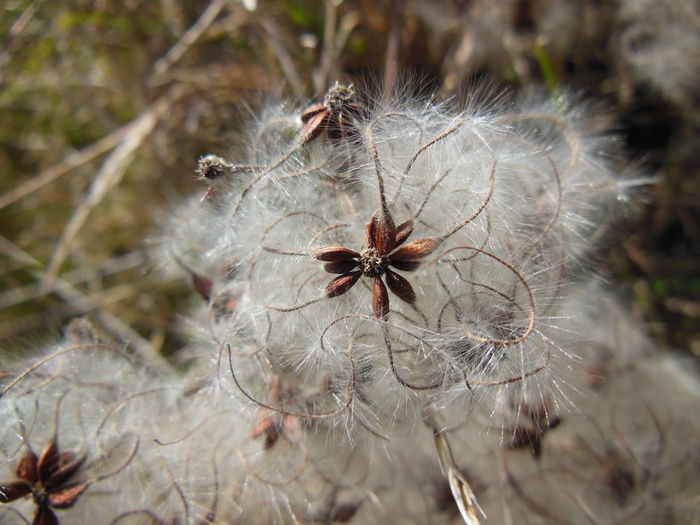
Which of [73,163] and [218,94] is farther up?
[218,94]

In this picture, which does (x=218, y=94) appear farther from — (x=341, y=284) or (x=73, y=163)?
(x=341, y=284)

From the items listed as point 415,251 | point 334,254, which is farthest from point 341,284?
point 415,251

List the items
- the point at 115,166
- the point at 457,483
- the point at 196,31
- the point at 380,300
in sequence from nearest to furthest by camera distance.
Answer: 1. the point at 380,300
2. the point at 457,483
3. the point at 196,31
4. the point at 115,166

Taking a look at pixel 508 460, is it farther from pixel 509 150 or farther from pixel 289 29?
pixel 289 29

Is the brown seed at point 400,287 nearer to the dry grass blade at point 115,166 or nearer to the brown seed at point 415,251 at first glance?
the brown seed at point 415,251

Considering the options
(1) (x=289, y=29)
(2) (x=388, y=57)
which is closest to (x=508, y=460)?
(2) (x=388, y=57)

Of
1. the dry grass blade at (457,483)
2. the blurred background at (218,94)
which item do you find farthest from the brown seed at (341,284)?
the blurred background at (218,94)
